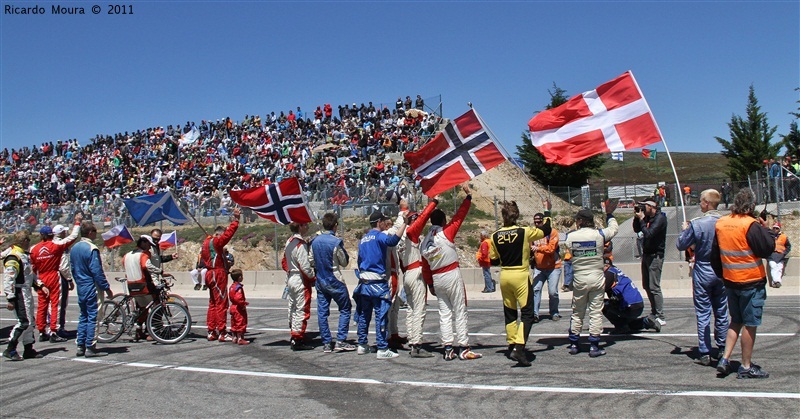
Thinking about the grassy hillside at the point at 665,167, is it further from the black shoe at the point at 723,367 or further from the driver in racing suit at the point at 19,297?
the black shoe at the point at 723,367

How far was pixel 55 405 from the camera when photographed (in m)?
7.67

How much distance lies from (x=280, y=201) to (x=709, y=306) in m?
6.95

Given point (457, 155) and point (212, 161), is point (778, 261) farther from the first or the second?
point (212, 161)

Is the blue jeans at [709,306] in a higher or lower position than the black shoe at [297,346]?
higher

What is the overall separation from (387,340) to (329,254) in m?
1.44

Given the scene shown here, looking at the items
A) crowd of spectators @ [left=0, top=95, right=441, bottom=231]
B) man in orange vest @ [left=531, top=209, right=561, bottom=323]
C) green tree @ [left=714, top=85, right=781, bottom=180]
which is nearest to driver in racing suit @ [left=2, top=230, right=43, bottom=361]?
man in orange vest @ [left=531, top=209, right=561, bottom=323]

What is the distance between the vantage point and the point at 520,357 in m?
8.22

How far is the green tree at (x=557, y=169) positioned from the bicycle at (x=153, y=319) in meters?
34.9

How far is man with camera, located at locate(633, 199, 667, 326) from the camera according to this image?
9742 mm

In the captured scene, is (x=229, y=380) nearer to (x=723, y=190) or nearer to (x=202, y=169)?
(x=723, y=190)

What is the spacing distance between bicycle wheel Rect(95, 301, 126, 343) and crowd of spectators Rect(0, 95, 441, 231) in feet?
44.3

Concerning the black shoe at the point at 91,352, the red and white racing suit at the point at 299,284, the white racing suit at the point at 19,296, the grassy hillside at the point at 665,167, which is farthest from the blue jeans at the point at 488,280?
the grassy hillside at the point at 665,167

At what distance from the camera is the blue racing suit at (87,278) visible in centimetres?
1005

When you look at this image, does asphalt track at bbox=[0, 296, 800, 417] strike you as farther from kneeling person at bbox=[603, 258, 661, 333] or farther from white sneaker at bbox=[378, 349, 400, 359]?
kneeling person at bbox=[603, 258, 661, 333]
